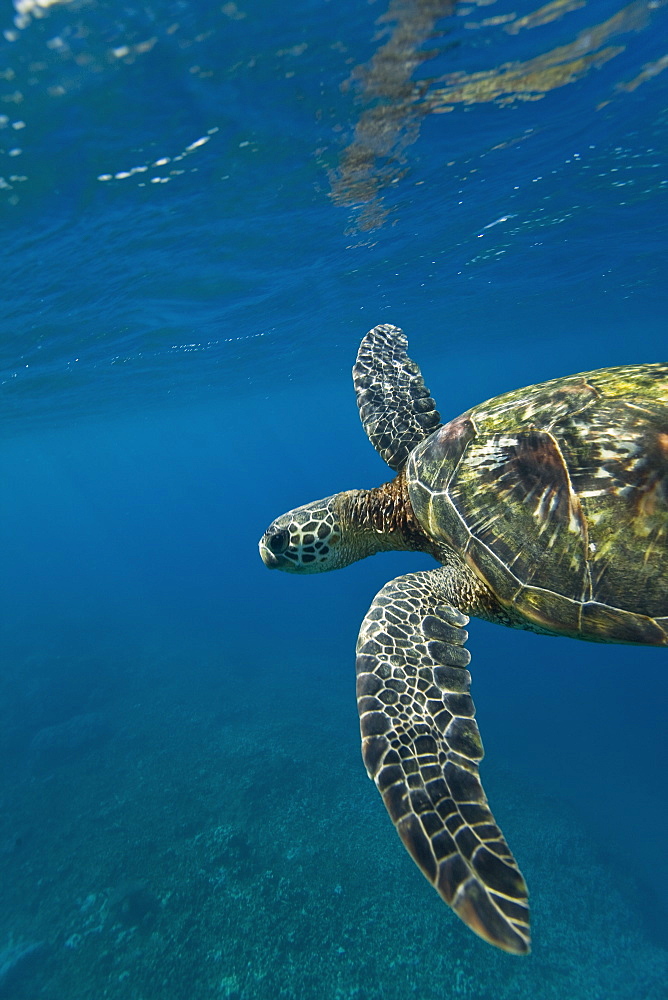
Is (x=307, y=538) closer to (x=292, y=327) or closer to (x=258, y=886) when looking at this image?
(x=258, y=886)

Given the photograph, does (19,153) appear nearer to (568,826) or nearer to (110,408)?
(568,826)

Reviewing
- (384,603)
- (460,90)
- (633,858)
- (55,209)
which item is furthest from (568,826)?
(55,209)

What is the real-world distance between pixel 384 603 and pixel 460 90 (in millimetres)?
7387

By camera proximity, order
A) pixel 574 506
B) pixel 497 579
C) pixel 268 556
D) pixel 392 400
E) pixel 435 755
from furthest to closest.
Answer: pixel 392 400 → pixel 268 556 → pixel 497 579 → pixel 574 506 → pixel 435 755

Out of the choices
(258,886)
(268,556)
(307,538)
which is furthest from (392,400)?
(258,886)

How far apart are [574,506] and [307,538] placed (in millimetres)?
2298

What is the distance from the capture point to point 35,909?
9727 millimetres

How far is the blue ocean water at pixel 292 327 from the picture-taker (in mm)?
5980

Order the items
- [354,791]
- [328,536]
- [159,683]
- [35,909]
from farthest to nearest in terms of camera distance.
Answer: [159,683], [354,791], [35,909], [328,536]

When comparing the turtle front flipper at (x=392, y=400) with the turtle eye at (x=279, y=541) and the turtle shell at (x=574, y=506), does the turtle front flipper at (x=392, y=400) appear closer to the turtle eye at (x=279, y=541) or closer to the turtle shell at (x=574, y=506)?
the turtle shell at (x=574, y=506)

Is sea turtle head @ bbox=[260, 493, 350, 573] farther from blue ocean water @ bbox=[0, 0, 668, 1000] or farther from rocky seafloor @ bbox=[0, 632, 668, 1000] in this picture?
rocky seafloor @ bbox=[0, 632, 668, 1000]

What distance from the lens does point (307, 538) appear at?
15.1 ft

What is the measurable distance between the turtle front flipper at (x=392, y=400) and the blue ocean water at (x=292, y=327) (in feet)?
11.5

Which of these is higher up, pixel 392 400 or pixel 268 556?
pixel 392 400
